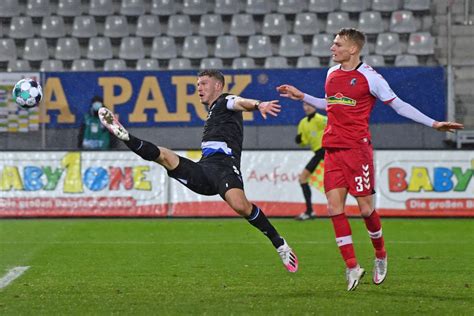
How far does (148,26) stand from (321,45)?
377cm

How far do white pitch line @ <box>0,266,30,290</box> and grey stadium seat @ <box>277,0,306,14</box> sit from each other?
1291 cm

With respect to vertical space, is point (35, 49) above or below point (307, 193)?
above

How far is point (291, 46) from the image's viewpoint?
808 inches

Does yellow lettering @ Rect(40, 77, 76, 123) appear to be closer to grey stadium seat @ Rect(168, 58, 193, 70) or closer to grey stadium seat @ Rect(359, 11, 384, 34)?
grey stadium seat @ Rect(168, 58, 193, 70)

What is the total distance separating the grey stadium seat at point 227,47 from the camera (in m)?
20.3

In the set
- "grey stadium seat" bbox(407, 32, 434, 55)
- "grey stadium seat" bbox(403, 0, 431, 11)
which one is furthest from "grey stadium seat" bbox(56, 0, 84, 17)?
"grey stadium seat" bbox(407, 32, 434, 55)

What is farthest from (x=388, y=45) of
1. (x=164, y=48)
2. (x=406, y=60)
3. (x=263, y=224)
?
(x=263, y=224)

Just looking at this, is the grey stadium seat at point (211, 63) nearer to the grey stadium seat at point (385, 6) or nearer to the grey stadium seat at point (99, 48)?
the grey stadium seat at point (99, 48)

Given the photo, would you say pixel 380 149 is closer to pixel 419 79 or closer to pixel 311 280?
pixel 419 79

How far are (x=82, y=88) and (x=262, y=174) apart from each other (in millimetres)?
3997

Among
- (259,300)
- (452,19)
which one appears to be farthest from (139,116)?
(259,300)

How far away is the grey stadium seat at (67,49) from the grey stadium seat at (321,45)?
4995 millimetres

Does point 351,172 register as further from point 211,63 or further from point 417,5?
point 417,5

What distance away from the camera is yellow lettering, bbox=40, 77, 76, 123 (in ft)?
58.4
